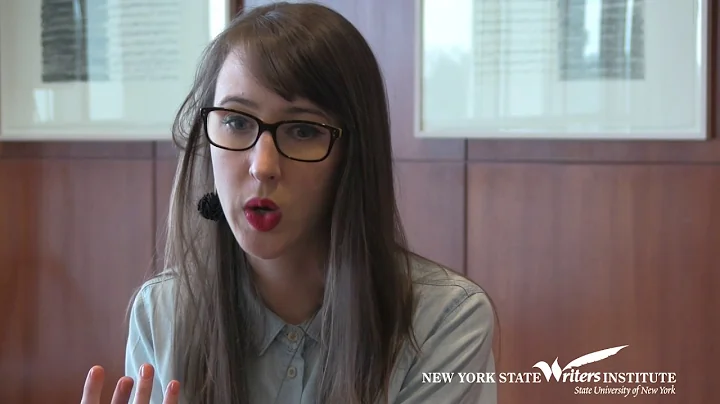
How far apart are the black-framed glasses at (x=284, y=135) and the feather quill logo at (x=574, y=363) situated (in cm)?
97

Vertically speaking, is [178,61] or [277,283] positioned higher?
[178,61]

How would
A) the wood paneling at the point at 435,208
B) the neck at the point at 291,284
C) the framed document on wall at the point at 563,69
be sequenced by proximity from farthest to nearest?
1. the wood paneling at the point at 435,208
2. the framed document on wall at the point at 563,69
3. the neck at the point at 291,284

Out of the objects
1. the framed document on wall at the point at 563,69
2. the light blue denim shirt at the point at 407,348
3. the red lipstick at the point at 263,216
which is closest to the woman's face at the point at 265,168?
the red lipstick at the point at 263,216

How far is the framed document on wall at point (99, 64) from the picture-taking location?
2051 millimetres

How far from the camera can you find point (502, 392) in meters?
1.84

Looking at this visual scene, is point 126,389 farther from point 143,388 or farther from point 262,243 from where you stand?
point 262,243

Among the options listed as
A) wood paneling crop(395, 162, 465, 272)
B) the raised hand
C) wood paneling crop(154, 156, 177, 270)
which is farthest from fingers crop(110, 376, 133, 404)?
wood paneling crop(154, 156, 177, 270)

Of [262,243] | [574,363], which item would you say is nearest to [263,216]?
[262,243]

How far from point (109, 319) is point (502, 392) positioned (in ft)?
3.50

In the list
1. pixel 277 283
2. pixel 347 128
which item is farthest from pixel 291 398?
pixel 347 128

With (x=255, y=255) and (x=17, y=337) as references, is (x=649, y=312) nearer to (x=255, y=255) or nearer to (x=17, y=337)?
(x=255, y=255)

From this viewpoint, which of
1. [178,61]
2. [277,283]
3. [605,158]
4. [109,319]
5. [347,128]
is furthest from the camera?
[109,319]

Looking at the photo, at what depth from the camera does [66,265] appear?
224 cm

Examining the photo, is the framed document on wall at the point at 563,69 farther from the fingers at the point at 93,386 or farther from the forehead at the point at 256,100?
the fingers at the point at 93,386
